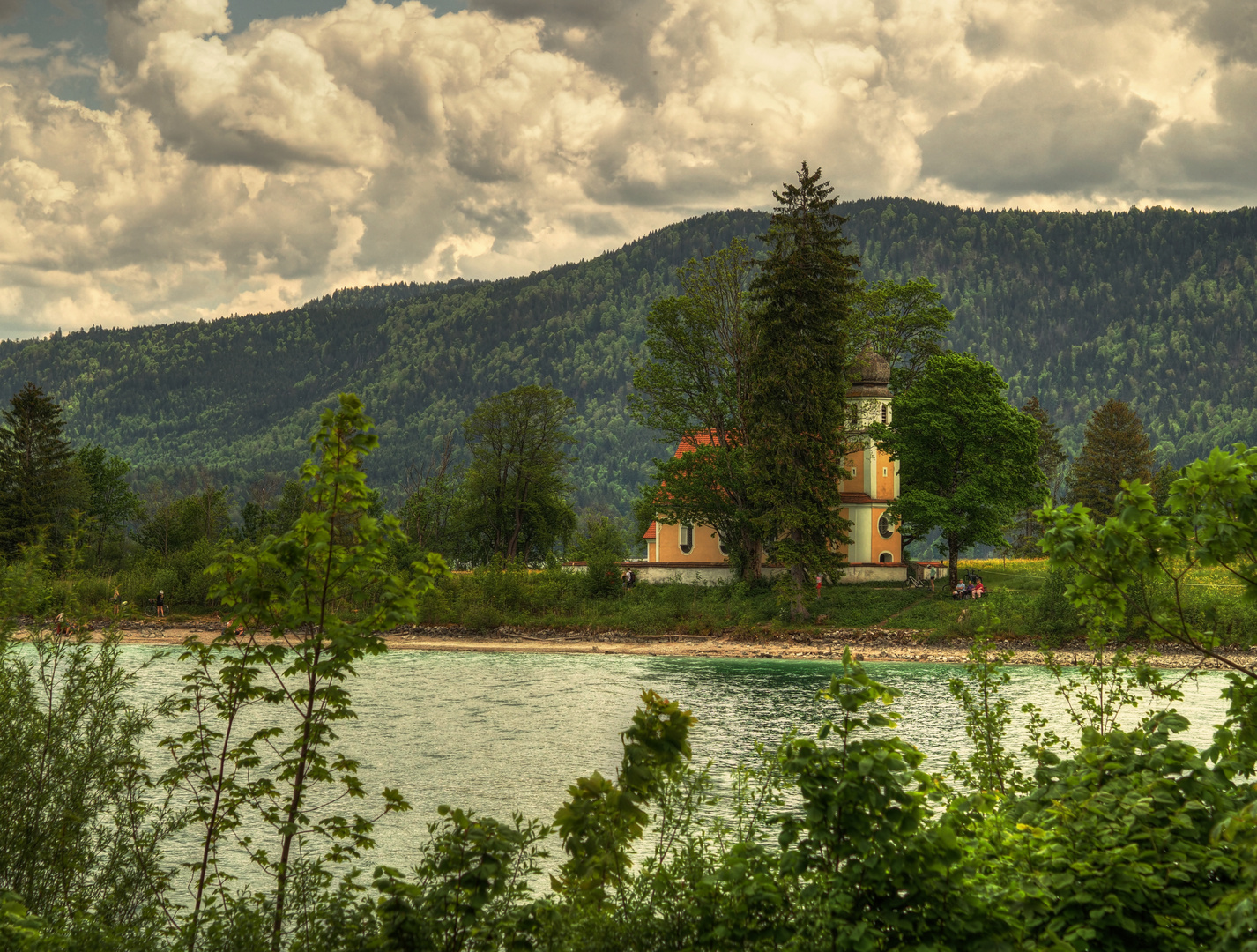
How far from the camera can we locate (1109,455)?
68.4 metres

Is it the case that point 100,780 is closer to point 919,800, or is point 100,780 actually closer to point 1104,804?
point 919,800

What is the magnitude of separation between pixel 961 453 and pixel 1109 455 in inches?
1016

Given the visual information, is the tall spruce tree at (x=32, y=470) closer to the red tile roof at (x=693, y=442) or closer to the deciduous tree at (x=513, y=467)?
the deciduous tree at (x=513, y=467)

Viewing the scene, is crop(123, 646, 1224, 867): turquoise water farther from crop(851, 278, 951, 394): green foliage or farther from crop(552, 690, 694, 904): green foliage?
crop(851, 278, 951, 394): green foliage

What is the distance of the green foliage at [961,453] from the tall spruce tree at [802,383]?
5935 millimetres

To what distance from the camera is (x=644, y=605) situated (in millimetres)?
50531

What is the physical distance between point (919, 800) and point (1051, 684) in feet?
106

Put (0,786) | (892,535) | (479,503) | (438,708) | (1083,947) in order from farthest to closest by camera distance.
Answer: (479,503) → (892,535) → (438,708) → (0,786) → (1083,947)

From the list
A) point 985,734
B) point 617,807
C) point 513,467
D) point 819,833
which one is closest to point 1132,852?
point 819,833

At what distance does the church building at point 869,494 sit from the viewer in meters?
51.0

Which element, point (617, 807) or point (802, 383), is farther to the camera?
point (802, 383)

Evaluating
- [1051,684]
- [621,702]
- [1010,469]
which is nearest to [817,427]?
[1010,469]

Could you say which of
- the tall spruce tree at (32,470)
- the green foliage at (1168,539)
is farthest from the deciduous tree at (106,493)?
the green foliage at (1168,539)

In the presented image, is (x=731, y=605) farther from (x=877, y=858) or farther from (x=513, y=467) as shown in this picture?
(x=877, y=858)
